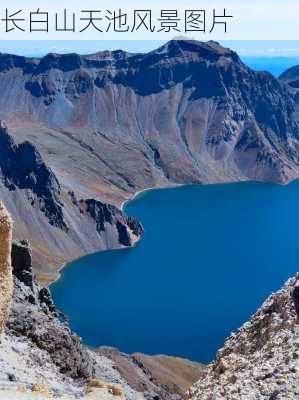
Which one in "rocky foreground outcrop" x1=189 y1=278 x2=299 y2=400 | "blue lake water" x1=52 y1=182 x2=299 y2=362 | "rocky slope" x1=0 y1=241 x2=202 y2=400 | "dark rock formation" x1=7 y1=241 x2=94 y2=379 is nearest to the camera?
"rocky foreground outcrop" x1=189 y1=278 x2=299 y2=400

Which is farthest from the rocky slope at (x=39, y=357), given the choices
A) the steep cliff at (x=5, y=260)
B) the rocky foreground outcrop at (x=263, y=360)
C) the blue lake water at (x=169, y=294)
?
the blue lake water at (x=169, y=294)

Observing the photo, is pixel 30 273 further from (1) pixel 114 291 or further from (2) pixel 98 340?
(1) pixel 114 291

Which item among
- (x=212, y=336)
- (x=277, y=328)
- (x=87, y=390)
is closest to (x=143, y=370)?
(x=212, y=336)

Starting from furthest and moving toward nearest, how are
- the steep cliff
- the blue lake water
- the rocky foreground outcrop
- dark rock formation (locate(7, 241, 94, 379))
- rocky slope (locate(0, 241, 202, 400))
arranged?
1. the blue lake water
2. dark rock formation (locate(7, 241, 94, 379))
3. rocky slope (locate(0, 241, 202, 400))
4. the steep cliff
5. the rocky foreground outcrop

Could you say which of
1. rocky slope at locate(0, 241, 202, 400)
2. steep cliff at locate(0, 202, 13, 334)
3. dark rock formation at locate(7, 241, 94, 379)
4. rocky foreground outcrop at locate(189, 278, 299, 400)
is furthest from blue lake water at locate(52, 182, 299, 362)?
steep cliff at locate(0, 202, 13, 334)

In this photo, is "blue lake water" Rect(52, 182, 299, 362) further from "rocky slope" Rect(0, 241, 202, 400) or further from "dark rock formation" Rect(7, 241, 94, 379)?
"dark rock formation" Rect(7, 241, 94, 379)
